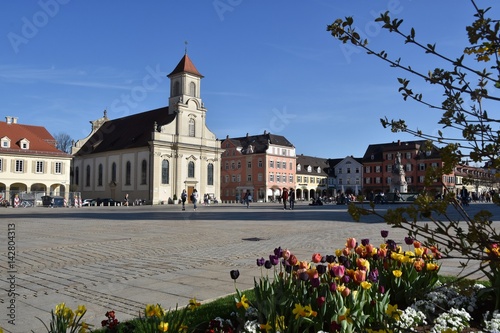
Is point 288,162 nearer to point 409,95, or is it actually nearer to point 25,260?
point 25,260

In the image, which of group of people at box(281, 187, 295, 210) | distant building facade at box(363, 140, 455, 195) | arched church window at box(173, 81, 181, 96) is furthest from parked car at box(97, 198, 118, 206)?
distant building facade at box(363, 140, 455, 195)

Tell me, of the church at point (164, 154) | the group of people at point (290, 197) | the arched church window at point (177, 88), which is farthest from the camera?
the arched church window at point (177, 88)

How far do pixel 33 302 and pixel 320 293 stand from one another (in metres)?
3.85

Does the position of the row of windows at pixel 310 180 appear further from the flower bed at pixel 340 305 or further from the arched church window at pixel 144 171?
the flower bed at pixel 340 305

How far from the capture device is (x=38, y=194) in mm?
50062

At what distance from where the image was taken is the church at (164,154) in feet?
202

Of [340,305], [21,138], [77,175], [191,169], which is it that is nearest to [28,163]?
[21,138]

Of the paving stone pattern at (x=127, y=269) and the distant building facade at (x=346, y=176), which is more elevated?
the distant building facade at (x=346, y=176)

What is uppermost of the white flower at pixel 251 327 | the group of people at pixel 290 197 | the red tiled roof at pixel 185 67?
the red tiled roof at pixel 185 67

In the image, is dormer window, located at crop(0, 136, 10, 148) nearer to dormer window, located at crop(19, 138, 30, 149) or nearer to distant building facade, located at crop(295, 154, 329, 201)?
dormer window, located at crop(19, 138, 30, 149)

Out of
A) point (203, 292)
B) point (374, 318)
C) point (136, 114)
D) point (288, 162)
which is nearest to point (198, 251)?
point (203, 292)

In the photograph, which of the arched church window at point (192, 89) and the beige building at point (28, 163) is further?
the arched church window at point (192, 89)

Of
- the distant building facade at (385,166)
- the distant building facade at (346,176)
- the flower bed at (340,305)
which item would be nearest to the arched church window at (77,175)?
the distant building facade at (385,166)

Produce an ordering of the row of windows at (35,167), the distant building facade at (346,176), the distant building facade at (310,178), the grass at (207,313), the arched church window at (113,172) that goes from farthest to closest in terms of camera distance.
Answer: the distant building facade at (346,176) < the distant building facade at (310,178) < the arched church window at (113,172) < the row of windows at (35,167) < the grass at (207,313)
